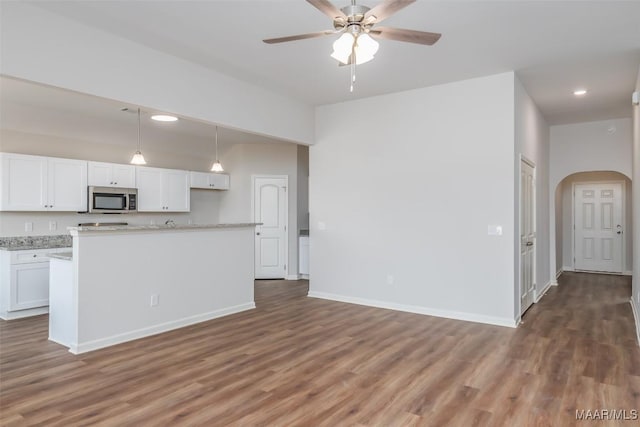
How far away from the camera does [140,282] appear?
418 centimetres

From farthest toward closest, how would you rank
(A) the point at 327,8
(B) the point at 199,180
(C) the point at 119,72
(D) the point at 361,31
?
(B) the point at 199,180 < (C) the point at 119,72 < (D) the point at 361,31 < (A) the point at 327,8

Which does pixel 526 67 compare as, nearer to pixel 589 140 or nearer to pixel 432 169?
pixel 432 169

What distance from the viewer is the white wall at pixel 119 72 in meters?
3.01

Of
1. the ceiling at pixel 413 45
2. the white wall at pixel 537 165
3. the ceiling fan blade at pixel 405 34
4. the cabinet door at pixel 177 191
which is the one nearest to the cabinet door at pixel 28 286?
the cabinet door at pixel 177 191

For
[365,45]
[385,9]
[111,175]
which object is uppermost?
[385,9]

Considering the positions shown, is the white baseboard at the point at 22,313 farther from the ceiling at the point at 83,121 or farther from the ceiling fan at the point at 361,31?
the ceiling fan at the point at 361,31

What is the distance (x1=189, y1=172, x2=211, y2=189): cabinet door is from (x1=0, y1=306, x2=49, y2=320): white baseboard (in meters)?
3.12

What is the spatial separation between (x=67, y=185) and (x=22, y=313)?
1.79 meters

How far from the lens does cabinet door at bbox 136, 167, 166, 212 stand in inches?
265

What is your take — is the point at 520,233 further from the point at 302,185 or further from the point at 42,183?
the point at 42,183

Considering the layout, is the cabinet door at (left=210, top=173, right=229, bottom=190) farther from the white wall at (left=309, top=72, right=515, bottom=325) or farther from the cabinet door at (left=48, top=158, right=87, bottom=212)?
the white wall at (left=309, top=72, right=515, bottom=325)

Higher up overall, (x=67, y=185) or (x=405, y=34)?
(x=405, y=34)

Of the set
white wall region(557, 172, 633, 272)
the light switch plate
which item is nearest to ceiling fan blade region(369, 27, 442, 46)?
the light switch plate

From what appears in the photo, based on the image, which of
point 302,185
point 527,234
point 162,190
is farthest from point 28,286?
point 527,234
